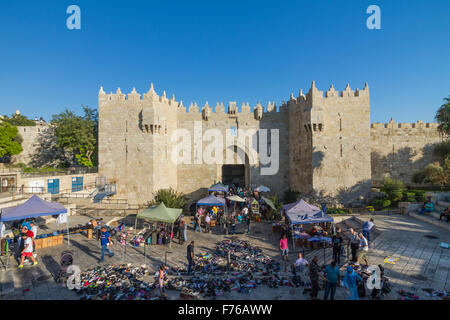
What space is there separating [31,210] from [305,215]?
1283 cm

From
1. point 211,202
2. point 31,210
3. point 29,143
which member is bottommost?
point 211,202

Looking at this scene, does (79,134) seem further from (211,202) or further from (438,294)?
(438,294)

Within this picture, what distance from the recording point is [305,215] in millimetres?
10180

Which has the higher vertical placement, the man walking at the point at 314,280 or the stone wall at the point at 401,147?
the stone wall at the point at 401,147

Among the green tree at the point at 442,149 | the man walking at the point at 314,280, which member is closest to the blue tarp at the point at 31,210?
the man walking at the point at 314,280

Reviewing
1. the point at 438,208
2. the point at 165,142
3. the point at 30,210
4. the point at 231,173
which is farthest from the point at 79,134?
the point at 438,208

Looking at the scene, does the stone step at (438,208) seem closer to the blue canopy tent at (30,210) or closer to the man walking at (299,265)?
the man walking at (299,265)

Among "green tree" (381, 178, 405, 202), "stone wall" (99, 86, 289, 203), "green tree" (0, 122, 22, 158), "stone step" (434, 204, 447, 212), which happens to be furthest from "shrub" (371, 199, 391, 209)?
"green tree" (0, 122, 22, 158)

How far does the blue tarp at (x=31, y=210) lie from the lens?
870cm

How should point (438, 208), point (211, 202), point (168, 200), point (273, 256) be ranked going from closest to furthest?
point (273, 256)
point (438, 208)
point (211, 202)
point (168, 200)

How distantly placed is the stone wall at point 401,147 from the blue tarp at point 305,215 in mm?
16875

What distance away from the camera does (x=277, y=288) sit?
21.8ft

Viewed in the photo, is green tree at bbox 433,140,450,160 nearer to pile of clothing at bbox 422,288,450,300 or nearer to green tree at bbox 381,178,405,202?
green tree at bbox 381,178,405,202
